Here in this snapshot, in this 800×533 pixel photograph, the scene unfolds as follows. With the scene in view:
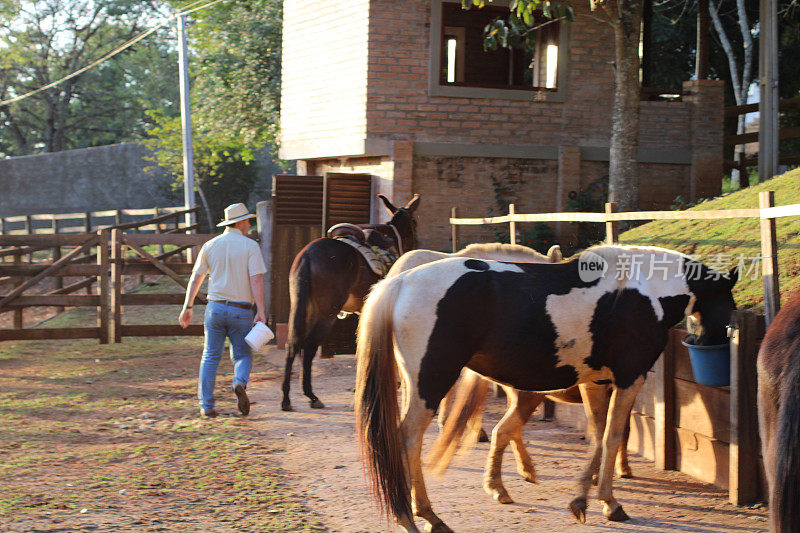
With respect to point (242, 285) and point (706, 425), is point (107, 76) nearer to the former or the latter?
point (242, 285)

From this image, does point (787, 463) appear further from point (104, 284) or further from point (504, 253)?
point (104, 284)

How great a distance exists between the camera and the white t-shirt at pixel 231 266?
27.1 feet

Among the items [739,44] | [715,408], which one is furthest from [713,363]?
[739,44]

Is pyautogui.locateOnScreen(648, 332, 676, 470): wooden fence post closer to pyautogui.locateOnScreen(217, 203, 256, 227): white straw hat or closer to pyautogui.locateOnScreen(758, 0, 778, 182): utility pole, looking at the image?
pyautogui.locateOnScreen(217, 203, 256, 227): white straw hat

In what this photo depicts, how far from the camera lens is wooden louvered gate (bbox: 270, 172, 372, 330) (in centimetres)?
1343

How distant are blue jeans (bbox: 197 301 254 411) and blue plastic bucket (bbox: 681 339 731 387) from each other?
4.58 metres

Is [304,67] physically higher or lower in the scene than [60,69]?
lower

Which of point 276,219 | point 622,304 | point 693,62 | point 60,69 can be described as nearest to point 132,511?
point 622,304

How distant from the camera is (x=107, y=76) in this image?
4341cm

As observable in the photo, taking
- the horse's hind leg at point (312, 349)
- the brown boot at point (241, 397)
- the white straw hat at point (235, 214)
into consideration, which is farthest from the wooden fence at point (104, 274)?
the brown boot at point (241, 397)

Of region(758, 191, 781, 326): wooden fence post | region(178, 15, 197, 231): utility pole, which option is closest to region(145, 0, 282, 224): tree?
region(178, 15, 197, 231): utility pole

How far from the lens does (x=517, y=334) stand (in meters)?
5.07

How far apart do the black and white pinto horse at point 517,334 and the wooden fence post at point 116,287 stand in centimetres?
915

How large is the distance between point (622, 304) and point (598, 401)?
981 millimetres
